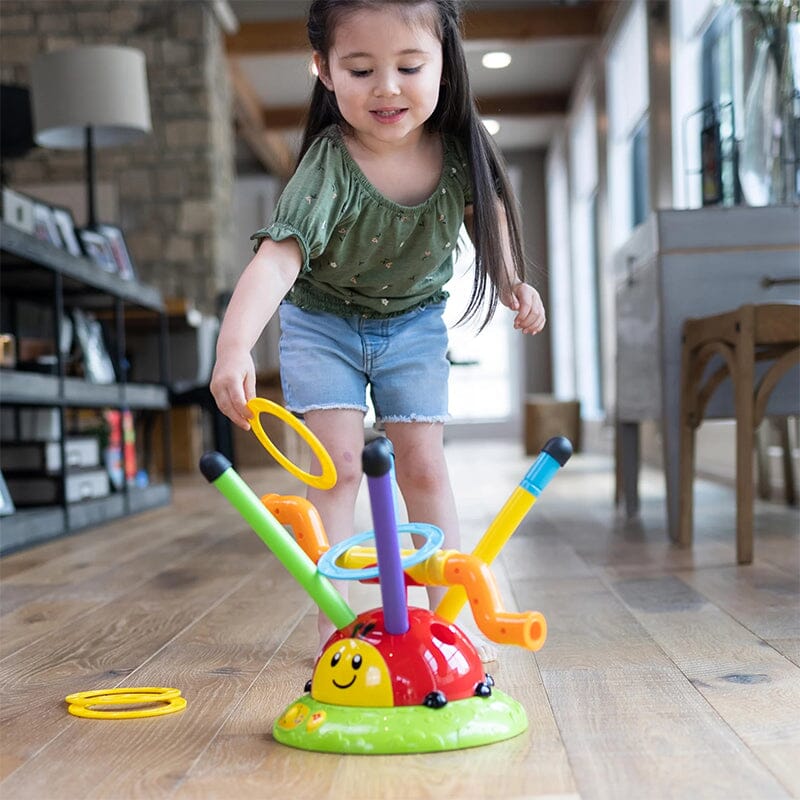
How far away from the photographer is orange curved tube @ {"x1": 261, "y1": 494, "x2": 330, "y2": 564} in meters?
1.21

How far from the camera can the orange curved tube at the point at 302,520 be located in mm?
1213

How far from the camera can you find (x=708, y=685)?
123cm

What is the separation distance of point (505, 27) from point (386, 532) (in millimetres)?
6596

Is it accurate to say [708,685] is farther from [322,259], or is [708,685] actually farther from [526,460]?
[526,460]

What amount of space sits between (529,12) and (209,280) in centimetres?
270

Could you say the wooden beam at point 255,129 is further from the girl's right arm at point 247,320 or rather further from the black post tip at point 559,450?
the black post tip at point 559,450

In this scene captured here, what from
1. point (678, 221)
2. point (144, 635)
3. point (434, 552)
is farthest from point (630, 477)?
point (434, 552)

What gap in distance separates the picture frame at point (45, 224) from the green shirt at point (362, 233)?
2561 millimetres

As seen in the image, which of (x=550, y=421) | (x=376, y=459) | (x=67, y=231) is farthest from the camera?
(x=550, y=421)

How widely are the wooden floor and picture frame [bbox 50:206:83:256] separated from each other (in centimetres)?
171

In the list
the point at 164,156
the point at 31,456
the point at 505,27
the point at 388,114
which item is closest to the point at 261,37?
the point at 164,156

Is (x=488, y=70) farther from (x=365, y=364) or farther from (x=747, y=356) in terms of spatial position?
(x=365, y=364)

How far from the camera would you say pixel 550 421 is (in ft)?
25.2

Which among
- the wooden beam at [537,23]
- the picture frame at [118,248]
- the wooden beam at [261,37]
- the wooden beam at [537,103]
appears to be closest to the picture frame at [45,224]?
the picture frame at [118,248]
